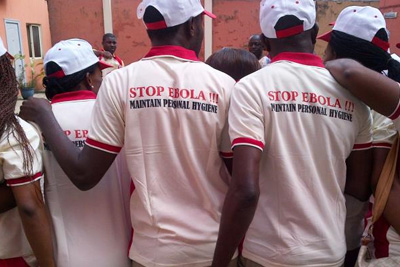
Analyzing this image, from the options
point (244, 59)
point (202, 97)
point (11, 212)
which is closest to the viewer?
point (202, 97)

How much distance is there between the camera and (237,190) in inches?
54.6

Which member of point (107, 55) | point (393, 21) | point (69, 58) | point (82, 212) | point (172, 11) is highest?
point (393, 21)

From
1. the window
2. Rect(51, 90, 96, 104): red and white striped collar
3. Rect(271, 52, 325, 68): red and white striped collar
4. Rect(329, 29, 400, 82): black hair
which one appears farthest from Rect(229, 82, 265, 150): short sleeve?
the window

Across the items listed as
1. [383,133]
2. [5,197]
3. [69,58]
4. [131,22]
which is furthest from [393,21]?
[5,197]

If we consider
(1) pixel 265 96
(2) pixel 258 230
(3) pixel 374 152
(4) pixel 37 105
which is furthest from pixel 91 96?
(3) pixel 374 152

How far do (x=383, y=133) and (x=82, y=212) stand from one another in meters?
1.44

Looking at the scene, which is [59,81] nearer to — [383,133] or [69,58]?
[69,58]

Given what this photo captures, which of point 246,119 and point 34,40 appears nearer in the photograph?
point 246,119

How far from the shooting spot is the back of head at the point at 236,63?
8.32 ft

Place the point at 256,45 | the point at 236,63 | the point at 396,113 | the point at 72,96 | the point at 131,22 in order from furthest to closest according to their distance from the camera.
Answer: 1. the point at 131,22
2. the point at 256,45
3. the point at 236,63
4. the point at 72,96
5. the point at 396,113

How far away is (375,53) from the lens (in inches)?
66.7

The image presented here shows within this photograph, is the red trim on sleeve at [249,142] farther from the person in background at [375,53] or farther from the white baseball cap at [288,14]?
the person in background at [375,53]

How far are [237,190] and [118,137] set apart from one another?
54 centimetres

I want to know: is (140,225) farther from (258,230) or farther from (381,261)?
(381,261)
